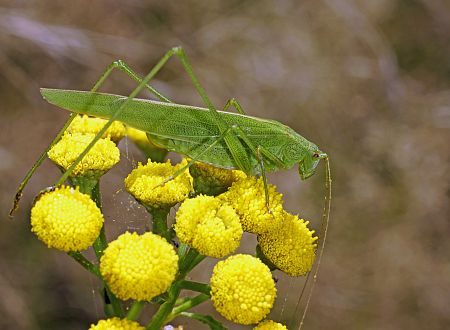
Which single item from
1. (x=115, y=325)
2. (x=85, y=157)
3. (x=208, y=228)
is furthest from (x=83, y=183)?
(x=115, y=325)

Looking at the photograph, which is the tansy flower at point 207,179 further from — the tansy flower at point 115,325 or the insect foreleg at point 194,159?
the tansy flower at point 115,325

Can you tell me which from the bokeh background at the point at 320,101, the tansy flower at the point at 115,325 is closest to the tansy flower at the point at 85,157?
the tansy flower at the point at 115,325

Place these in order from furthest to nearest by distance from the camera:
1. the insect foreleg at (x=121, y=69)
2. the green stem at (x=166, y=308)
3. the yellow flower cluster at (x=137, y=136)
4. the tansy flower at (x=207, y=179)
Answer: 1. the yellow flower cluster at (x=137, y=136)
2. the tansy flower at (x=207, y=179)
3. the insect foreleg at (x=121, y=69)
4. the green stem at (x=166, y=308)

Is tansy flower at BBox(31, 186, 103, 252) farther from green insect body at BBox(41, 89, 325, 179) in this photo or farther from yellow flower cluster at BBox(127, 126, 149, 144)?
yellow flower cluster at BBox(127, 126, 149, 144)

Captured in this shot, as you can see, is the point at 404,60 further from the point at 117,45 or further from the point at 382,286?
the point at 117,45

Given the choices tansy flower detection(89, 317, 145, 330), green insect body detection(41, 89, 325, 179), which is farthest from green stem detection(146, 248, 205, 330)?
green insect body detection(41, 89, 325, 179)

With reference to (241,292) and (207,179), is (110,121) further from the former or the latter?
(241,292)
